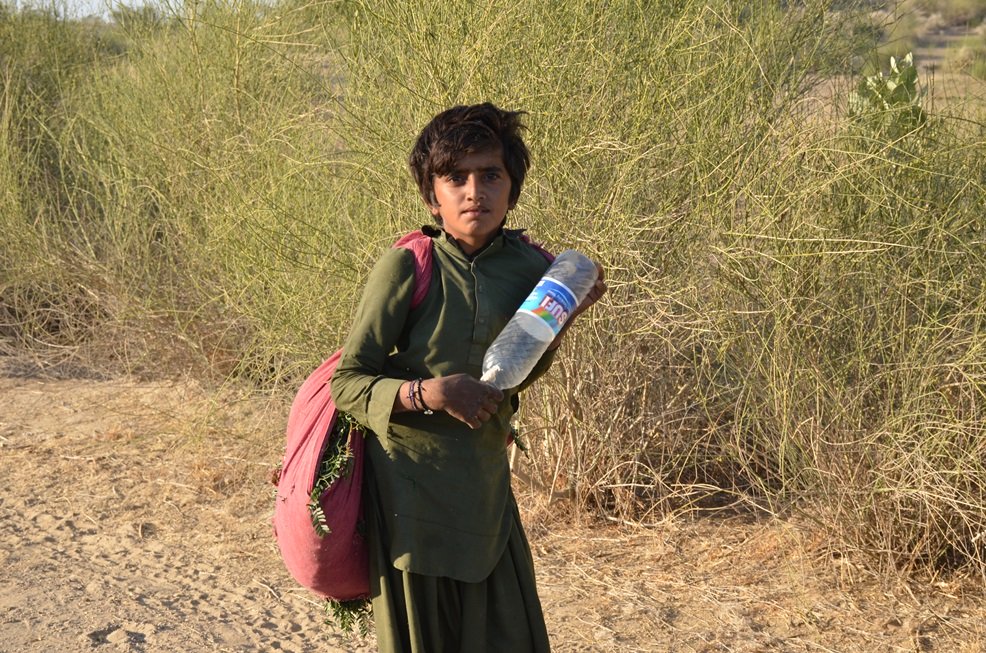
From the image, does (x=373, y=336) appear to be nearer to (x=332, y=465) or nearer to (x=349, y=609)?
(x=332, y=465)

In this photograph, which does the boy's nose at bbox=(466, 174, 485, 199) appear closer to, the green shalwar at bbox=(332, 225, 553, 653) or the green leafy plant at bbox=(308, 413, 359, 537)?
the green shalwar at bbox=(332, 225, 553, 653)

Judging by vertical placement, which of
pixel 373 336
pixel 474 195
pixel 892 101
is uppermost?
pixel 892 101

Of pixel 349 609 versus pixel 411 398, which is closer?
pixel 411 398

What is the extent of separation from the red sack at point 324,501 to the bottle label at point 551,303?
0.69 feet

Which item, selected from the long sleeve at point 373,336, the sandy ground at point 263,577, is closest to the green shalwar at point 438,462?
the long sleeve at point 373,336

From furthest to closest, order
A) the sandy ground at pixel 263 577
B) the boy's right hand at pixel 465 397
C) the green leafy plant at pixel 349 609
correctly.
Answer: the sandy ground at pixel 263 577
the green leafy plant at pixel 349 609
the boy's right hand at pixel 465 397

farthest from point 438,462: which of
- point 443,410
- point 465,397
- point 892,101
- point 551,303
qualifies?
point 892,101

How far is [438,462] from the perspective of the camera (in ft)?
7.19

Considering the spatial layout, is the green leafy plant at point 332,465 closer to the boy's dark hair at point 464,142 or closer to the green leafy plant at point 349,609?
the green leafy plant at point 349,609

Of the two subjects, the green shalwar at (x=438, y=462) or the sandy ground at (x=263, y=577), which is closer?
the green shalwar at (x=438, y=462)

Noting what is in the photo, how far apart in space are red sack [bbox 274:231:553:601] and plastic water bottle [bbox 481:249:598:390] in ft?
0.65

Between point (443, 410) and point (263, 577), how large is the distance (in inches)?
89.9

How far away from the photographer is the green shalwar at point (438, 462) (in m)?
2.13

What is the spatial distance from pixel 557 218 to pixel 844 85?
1416mm
